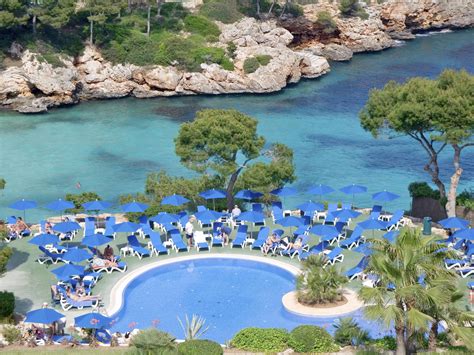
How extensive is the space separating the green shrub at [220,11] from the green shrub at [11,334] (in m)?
51.0

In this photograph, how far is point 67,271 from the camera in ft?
93.0

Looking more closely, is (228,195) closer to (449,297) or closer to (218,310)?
(218,310)

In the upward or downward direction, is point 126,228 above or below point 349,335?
below

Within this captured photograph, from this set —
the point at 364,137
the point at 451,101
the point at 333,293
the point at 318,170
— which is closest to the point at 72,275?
the point at 333,293

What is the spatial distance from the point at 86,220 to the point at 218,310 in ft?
30.2

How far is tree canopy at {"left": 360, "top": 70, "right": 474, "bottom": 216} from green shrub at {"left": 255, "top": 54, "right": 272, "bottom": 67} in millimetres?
29765

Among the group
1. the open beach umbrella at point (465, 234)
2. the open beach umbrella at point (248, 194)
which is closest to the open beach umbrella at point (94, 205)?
the open beach umbrella at point (248, 194)

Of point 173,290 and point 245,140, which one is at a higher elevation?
point 245,140

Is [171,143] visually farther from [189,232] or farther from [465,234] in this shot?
[465,234]

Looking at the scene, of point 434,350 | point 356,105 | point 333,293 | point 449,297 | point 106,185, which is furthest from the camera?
point 356,105

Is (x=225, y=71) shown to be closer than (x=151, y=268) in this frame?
No

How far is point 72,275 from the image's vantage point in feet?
93.9

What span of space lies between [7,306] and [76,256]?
3854 mm

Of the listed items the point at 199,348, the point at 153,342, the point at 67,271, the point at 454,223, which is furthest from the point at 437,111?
the point at 153,342
